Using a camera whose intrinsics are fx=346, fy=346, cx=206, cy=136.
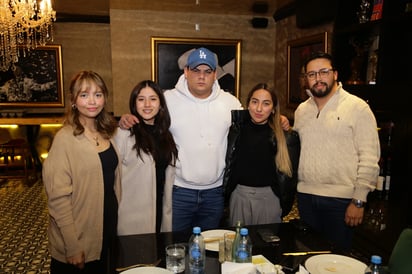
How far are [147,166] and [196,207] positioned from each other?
0.51 m

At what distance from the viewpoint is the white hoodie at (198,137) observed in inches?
90.0

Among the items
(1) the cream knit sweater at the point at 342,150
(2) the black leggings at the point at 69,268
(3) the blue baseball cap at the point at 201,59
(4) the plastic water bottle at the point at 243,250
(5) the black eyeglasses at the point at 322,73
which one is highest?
(3) the blue baseball cap at the point at 201,59

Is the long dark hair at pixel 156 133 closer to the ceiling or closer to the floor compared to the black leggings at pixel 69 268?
closer to the ceiling

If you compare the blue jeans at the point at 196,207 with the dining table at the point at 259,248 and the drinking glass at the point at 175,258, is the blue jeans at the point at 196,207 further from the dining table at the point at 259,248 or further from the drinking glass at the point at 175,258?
the drinking glass at the point at 175,258

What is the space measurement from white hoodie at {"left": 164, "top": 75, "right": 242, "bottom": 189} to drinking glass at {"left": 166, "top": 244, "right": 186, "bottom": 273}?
826 millimetres

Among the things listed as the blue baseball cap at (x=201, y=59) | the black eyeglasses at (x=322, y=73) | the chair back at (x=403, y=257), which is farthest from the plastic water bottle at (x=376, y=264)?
the blue baseball cap at (x=201, y=59)

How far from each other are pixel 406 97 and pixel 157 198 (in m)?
2.03

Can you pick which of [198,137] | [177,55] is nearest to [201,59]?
[198,137]

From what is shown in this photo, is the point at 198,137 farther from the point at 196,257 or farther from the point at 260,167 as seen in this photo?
the point at 196,257

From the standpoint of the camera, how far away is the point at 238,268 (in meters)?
1.34

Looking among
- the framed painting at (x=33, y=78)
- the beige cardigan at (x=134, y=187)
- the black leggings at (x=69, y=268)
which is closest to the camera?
the black leggings at (x=69, y=268)

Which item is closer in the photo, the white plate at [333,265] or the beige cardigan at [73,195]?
the white plate at [333,265]

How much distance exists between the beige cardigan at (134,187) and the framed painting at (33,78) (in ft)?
15.8

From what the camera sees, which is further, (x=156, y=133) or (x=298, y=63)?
(x=298, y=63)
